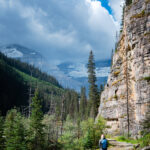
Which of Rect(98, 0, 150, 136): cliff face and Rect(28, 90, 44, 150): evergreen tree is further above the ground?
Rect(98, 0, 150, 136): cliff face

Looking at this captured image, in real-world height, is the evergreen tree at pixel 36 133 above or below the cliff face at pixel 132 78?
below

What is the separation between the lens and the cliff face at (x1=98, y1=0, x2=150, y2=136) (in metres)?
25.0

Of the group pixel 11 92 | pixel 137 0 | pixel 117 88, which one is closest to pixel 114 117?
pixel 117 88

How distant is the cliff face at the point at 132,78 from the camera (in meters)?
25.0

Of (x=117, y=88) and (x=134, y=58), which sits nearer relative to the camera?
(x=134, y=58)

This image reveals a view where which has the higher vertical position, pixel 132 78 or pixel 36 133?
pixel 132 78

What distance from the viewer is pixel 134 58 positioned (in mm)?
28219

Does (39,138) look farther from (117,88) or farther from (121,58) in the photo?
(121,58)

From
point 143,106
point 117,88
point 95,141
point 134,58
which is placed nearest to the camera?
point 95,141

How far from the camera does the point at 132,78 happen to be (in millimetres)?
27859

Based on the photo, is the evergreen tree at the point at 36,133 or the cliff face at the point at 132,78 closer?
the cliff face at the point at 132,78

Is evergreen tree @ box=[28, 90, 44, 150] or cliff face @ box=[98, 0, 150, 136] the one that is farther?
evergreen tree @ box=[28, 90, 44, 150]

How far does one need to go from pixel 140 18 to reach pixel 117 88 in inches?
556

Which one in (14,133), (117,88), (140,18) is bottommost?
(14,133)
